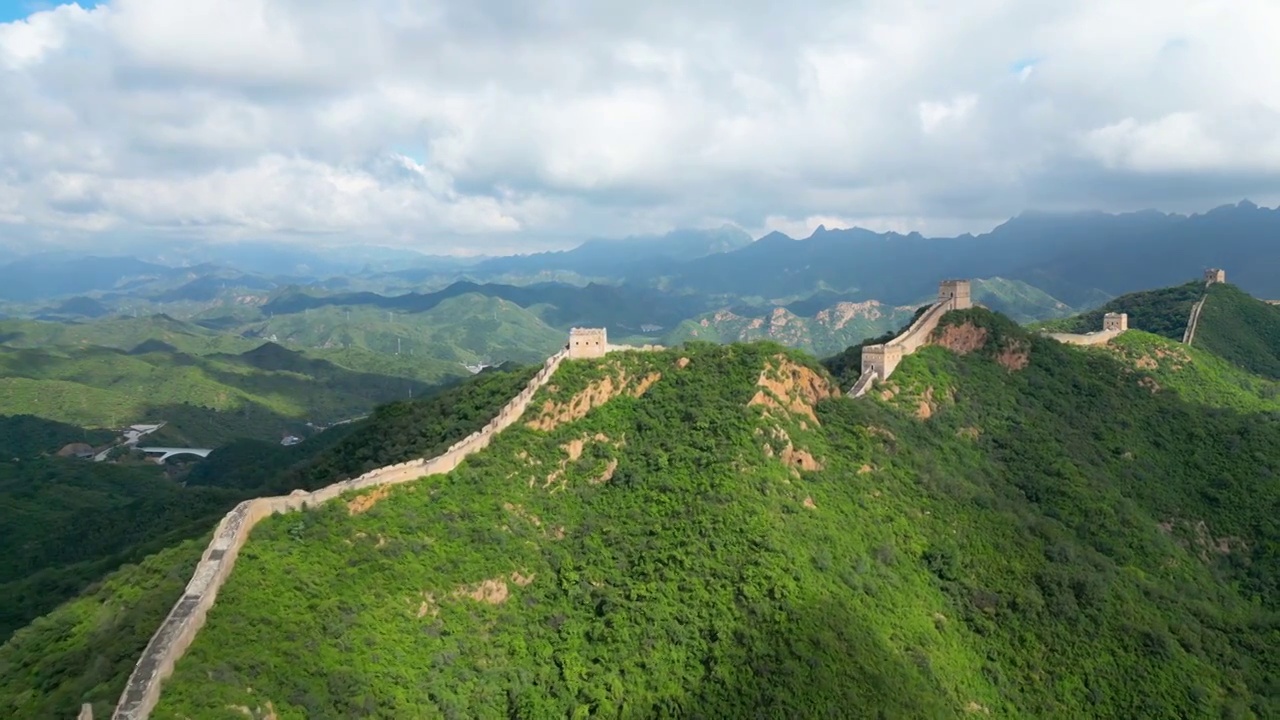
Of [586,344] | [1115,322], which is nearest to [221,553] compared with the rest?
[586,344]

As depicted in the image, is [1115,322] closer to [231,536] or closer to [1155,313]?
[1155,313]

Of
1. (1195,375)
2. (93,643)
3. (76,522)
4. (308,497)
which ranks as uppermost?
(308,497)

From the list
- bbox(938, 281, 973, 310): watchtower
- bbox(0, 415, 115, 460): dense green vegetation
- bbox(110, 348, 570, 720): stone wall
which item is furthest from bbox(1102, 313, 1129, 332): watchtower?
bbox(0, 415, 115, 460): dense green vegetation

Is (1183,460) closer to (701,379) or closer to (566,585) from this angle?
(701,379)

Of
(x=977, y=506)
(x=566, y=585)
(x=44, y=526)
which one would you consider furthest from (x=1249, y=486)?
(x=44, y=526)

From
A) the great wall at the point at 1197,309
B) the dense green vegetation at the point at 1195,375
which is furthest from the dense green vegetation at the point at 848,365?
the great wall at the point at 1197,309

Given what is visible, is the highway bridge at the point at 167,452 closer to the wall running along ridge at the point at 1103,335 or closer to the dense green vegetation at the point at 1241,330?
the wall running along ridge at the point at 1103,335
